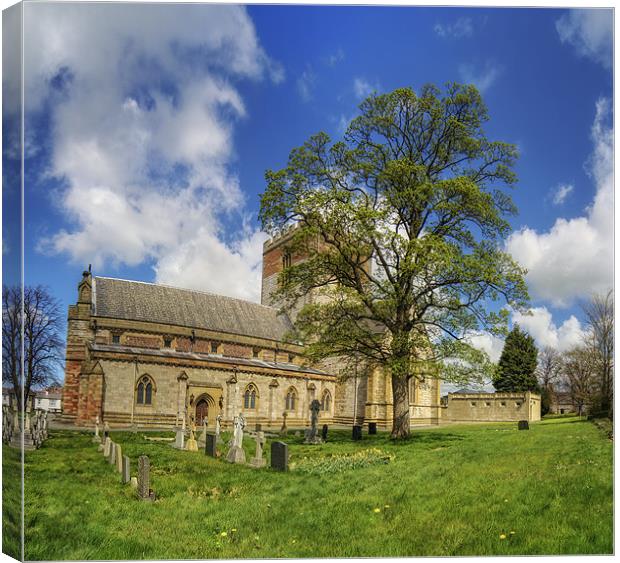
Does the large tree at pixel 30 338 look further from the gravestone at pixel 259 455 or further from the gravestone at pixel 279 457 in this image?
the gravestone at pixel 279 457

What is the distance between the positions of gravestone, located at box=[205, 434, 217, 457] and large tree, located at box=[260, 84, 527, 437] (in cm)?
241

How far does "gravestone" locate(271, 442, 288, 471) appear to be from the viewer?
332 inches

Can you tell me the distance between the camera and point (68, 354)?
786 centimetres

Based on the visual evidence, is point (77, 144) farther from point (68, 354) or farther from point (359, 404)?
point (359, 404)

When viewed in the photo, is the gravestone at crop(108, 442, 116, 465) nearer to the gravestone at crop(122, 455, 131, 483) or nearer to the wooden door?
the gravestone at crop(122, 455, 131, 483)

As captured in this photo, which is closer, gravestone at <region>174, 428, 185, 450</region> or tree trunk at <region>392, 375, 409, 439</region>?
gravestone at <region>174, 428, 185, 450</region>

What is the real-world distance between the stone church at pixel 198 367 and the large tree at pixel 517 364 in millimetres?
1274

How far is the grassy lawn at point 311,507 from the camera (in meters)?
7.08

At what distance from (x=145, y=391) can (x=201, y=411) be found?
3.26ft

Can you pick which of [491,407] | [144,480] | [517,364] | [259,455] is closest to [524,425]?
[491,407]

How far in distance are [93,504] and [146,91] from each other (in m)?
5.66

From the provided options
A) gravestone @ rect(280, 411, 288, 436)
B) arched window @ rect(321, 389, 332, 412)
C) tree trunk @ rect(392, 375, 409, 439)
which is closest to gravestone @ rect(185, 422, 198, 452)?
gravestone @ rect(280, 411, 288, 436)

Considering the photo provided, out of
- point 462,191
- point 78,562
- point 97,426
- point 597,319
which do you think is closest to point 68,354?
point 97,426

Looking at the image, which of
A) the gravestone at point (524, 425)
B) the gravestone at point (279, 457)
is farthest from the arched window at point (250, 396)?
the gravestone at point (524, 425)
